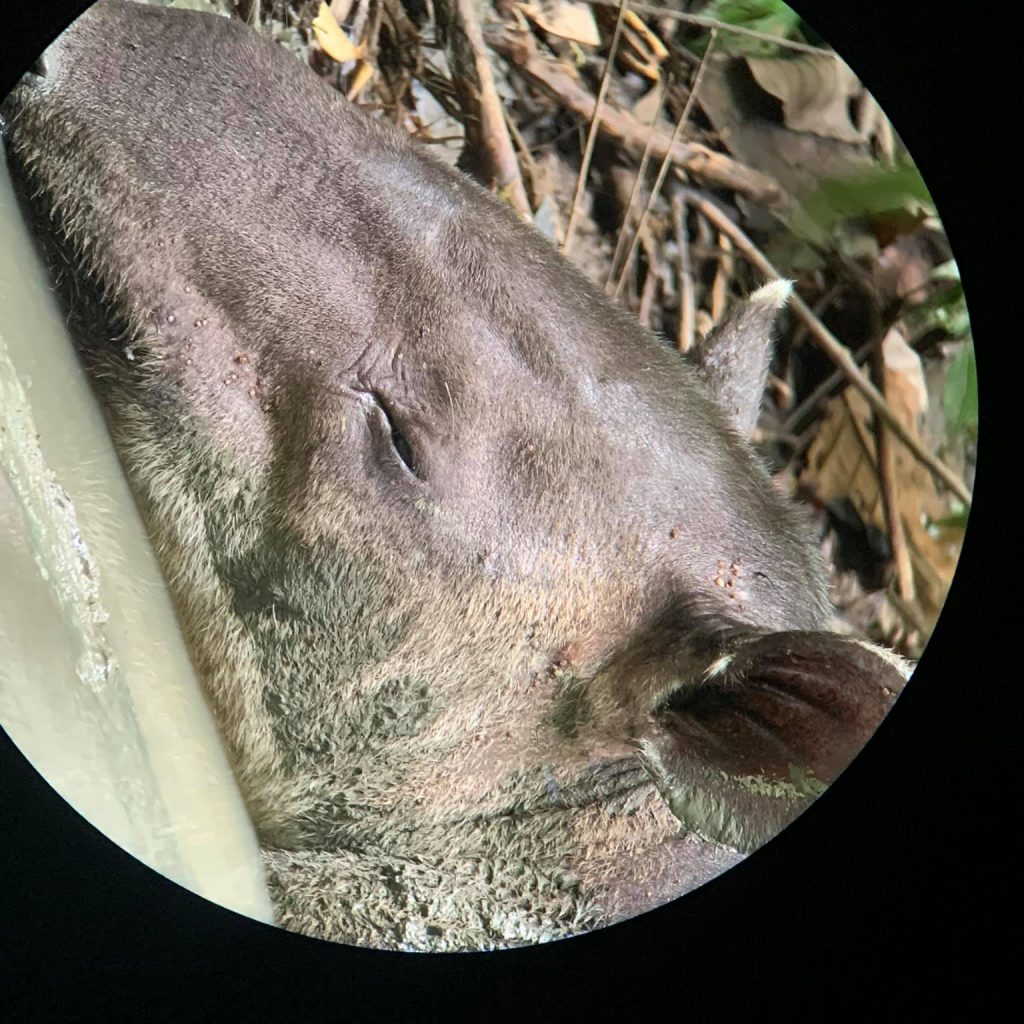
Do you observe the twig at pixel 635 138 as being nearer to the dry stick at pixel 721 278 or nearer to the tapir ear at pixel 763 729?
the dry stick at pixel 721 278

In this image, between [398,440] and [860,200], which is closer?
[860,200]

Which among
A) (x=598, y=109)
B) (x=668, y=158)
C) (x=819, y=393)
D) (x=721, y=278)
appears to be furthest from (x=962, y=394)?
(x=598, y=109)

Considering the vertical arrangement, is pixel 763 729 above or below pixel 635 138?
below

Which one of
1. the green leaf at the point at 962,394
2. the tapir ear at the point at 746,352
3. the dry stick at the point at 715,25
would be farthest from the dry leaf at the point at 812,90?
the green leaf at the point at 962,394

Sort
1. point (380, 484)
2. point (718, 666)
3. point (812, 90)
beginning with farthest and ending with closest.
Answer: point (380, 484) < point (812, 90) < point (718, 666)

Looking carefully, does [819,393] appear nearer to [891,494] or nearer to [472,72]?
[891,494]

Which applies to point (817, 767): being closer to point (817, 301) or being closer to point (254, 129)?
point (817, 301)

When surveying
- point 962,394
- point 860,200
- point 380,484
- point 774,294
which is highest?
point 860,200
